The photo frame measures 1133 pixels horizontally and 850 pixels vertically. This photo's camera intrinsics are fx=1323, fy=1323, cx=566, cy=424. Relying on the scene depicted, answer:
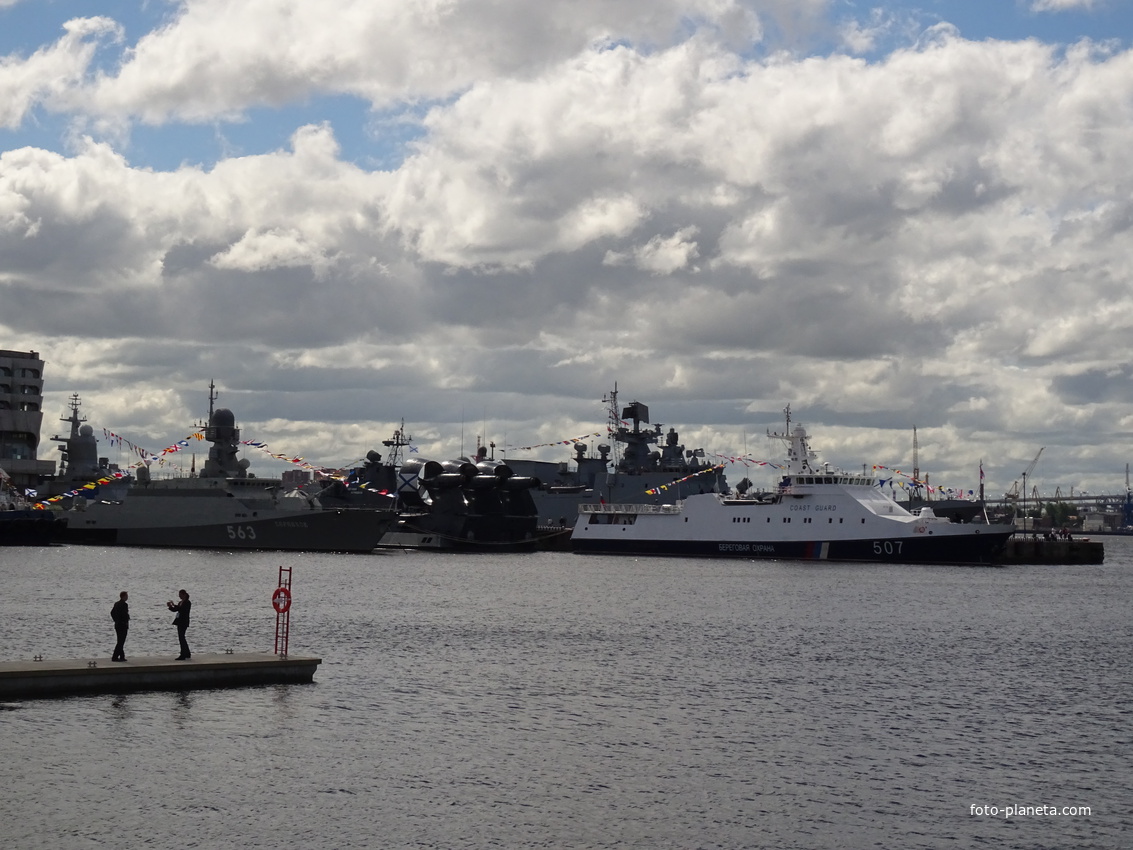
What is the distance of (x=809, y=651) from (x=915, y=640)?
5692 mm

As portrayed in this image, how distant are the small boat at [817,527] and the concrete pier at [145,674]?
68625 mm

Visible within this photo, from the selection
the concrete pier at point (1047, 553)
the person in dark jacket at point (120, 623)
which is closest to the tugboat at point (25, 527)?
the concrete pier at point (1047, 553)

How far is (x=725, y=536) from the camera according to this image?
10312 centimetres

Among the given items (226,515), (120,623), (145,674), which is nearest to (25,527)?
(226,515)

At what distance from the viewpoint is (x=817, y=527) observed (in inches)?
3848

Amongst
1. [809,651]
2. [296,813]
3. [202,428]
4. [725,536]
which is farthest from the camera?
[202,428]

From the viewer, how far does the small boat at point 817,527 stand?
95875 mm

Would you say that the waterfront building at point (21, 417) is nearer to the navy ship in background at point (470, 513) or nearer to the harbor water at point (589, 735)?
the navy ship in background at point (470, 513)

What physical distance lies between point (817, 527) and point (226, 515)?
46432mm

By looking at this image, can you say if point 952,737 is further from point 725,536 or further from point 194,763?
point 725,536

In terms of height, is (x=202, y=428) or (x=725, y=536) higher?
(x=202, y=428)

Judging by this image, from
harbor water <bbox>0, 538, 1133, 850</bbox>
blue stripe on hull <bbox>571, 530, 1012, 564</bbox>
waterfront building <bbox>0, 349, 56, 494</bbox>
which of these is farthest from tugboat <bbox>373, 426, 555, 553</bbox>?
harbor water <bbox>0, 538, 1133, 850</bbox>

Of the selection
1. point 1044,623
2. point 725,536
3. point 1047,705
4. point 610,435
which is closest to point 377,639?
point 1047,705

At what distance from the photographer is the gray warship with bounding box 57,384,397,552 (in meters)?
106
